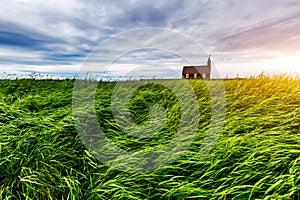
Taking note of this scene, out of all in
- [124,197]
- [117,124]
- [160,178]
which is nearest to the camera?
[124,197]

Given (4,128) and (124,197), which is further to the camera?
(4,128)

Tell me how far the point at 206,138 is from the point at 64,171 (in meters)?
1.51

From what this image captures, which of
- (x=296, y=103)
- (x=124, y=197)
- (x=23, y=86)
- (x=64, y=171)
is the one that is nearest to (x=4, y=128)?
(x=64, y=171)

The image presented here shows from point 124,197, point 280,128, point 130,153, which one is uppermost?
point 280,128

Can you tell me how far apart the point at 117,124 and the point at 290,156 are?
199 cm

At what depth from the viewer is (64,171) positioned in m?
2.71

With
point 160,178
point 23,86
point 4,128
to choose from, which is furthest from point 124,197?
point 23,86

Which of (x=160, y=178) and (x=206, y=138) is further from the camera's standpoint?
(x=206, y=138)

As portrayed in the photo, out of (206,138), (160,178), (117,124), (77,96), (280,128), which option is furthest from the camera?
(77,96)

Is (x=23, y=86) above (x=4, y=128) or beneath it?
above

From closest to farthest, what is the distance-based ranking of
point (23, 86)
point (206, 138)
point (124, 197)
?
point (124, 197) → point (206, 138) → point (23, 86)

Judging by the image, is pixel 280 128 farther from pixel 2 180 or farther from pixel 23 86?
pixel 23 86

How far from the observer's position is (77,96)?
494 cm

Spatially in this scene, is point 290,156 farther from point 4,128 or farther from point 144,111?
point 4,128
